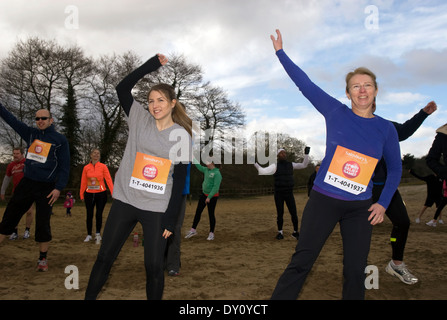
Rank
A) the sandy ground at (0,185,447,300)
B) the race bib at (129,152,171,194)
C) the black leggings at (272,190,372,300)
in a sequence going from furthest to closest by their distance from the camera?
the sandy ground at (0,185,447,300) < the race bib at (129,152,171,194) < the black leggings at (272,190,372,300)

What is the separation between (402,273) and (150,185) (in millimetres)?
3867

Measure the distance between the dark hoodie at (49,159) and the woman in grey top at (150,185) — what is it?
8.37 feet

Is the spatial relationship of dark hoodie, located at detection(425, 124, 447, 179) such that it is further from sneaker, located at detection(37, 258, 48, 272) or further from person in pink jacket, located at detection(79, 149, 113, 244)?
person in pink jacket, located at detection(79, 149, 113, 244)

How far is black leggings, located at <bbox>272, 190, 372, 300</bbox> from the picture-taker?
2.81 m

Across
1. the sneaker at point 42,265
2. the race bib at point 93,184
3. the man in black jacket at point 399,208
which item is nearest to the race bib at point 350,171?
the man in black jacket at point 399,208

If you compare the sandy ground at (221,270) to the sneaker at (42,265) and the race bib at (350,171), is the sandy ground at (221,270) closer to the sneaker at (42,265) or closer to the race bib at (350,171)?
the sneaker at (42,265)

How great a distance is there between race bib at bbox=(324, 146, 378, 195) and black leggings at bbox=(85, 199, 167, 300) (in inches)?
58.0

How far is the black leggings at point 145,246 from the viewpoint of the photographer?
294 centimetres

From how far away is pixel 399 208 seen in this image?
4.75 meters

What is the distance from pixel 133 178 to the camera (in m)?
3.07

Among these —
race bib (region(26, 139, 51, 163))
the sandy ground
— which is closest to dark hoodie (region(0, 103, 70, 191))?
race bib (region(26, 139, 51, 163))

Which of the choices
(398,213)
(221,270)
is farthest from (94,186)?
(398,213)

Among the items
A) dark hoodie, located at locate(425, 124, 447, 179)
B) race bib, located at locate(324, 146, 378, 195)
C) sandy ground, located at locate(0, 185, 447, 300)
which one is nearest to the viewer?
race bib, located at locate(324, 146, 378, 195)

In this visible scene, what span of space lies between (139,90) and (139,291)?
23.7 m
